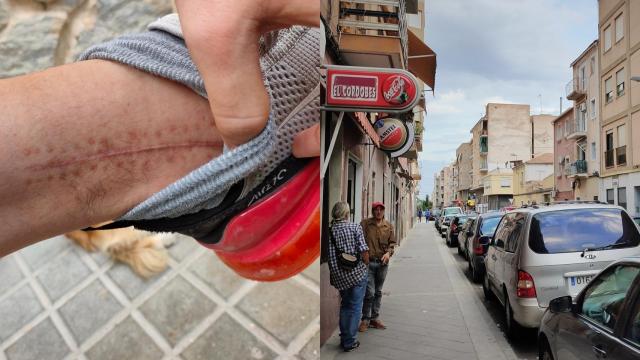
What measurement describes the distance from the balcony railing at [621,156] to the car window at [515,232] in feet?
0.60

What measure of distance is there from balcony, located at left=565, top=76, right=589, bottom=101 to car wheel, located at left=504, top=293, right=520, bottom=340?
1.24ft

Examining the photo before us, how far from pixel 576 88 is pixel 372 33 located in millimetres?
406

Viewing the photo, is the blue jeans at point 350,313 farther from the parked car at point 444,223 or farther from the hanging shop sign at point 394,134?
the parked car at point 444,223

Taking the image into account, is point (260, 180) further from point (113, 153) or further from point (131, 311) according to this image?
point (131, 311)

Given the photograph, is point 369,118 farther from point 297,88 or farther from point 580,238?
point 580,238

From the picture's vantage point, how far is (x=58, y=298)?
1.14m

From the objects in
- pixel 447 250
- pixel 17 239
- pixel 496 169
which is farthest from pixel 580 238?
A: pixel 17 239

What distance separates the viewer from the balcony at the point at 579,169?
85 cm

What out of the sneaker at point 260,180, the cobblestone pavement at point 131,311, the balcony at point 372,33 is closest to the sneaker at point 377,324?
the cobblestone pavement at point 131,311

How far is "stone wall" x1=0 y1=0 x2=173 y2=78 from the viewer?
88 centimetres

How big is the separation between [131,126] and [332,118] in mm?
272

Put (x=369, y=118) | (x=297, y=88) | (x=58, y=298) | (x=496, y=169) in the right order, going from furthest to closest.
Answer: (x=58, y=298) < (x=496, y=169) < (x=369, y=118) < (x=297, y=88)

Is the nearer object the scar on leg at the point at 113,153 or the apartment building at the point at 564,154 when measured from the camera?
the scar on leg at the point at 113,153

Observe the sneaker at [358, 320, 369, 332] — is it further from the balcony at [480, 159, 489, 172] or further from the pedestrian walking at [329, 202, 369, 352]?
the balcony at [480, 159, 489, 172]
